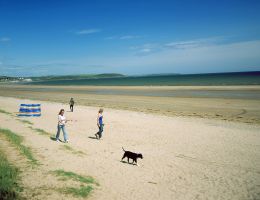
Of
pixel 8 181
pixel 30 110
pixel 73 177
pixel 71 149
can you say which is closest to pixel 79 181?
pixel 73 177

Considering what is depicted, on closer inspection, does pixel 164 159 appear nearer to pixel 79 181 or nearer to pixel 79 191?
pixel 79 181

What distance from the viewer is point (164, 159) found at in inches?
441

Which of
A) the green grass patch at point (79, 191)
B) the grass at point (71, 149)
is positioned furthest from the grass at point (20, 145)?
the green grass patch at point (79, 191)

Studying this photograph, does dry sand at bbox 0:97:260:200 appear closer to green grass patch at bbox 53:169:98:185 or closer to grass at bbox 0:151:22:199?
green grass patch at bbox 53:169:98:185

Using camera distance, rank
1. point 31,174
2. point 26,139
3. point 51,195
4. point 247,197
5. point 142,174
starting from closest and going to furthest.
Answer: point 51,195 → point 247,197 → point 31,174 → point 142,174 → point 26,139

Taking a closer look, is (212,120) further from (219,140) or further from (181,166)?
(181,166)

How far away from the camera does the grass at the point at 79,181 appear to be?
7422 millimetres

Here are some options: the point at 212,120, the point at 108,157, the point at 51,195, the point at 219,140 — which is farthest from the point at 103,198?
the point at 212,120

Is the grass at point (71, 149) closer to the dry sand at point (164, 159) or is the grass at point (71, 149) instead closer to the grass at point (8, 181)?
the dry sand at point (164, 159)

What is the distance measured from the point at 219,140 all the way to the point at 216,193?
6.91 meters

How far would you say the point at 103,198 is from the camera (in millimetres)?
7320

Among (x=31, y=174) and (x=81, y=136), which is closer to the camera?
(x=31, y=174)

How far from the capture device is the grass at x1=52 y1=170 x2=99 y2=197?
742 centimetres

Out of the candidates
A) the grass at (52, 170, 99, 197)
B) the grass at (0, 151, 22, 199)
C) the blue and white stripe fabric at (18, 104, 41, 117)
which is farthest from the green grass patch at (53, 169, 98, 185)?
the blue and white stripe fabric at (18, 104, 41, 117)
